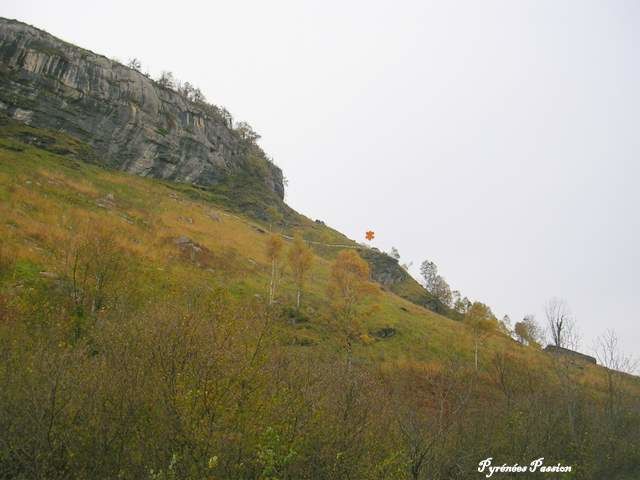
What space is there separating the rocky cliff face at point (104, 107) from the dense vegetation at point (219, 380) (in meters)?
32.3

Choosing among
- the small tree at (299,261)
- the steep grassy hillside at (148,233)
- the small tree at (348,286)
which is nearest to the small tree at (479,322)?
the steep grassy hillside at (148,233)

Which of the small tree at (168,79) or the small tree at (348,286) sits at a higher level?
the small tree at (168,79)

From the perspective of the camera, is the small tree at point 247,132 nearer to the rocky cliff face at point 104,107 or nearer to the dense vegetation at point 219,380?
the rocky cliff face at point 104,107

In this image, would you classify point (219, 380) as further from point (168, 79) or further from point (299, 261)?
point (168, 79)

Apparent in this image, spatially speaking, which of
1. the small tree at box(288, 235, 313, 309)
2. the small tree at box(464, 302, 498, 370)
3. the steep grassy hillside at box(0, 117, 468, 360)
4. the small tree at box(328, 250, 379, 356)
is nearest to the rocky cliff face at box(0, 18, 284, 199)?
the steep grassy hillside at box(0, 117, 468, 360)

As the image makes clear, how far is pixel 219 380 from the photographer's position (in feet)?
32.8

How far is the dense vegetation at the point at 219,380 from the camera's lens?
9.27m

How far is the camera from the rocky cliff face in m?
66.6

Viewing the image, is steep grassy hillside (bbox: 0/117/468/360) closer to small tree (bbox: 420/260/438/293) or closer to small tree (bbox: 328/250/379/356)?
small tree (bbox: 328/250/379/356)

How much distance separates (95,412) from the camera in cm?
963

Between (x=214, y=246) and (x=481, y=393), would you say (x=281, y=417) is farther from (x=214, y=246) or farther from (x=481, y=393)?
(x=214, y=246)

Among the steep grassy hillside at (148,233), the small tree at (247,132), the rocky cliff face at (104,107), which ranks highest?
the small tree at (247,132)

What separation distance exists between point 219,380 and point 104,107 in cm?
8103

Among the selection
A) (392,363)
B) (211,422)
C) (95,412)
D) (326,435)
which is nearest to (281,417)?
(326,435)
